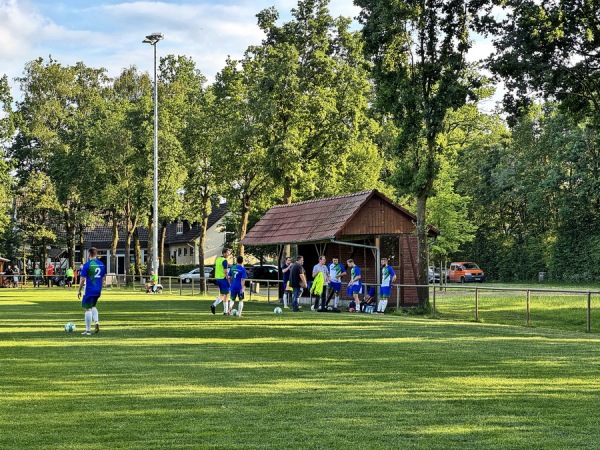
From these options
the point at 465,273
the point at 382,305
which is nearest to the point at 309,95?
the point at 382,305

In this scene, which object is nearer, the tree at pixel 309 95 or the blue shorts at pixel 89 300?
the blue shorts at pixel 89 300

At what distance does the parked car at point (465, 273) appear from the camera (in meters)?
70.1

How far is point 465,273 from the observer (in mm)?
70375

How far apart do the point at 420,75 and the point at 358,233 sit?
6.44 m

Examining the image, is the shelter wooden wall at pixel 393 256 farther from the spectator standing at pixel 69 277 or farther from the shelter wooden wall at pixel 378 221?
the spectator standing at pixel 69 277

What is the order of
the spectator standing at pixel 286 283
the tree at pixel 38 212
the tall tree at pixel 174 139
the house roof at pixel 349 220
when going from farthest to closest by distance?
the tree at pixel 38 212
the tall tree at pixel 174 139
the house roof at pixel 349 220
the spectator standing at pixel 286 283

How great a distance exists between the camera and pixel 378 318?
26.2 m

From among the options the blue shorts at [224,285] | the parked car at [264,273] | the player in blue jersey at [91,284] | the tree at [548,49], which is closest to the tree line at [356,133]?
the tree at [548,49]

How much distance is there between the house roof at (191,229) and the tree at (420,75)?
60606 mm

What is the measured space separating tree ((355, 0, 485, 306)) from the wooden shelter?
7.52ft

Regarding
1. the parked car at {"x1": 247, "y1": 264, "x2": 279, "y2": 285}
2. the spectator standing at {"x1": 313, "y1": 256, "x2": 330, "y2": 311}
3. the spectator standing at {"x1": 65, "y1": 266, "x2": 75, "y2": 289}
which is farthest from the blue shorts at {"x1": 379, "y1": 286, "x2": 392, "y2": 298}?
the spectator standing at {"x1": 65, "y1": 266, "x2": 75, "y2": 289}

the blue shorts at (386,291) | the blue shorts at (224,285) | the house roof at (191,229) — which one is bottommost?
the blue shorts at (386,291)

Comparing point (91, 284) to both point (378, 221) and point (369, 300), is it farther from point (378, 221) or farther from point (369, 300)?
point (378, 221)

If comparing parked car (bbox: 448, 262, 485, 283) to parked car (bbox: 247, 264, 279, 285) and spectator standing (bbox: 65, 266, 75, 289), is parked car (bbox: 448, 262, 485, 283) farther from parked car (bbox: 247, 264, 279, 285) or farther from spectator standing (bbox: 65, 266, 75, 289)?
spectator standing (bbox: 65, 266, 75, 289)
